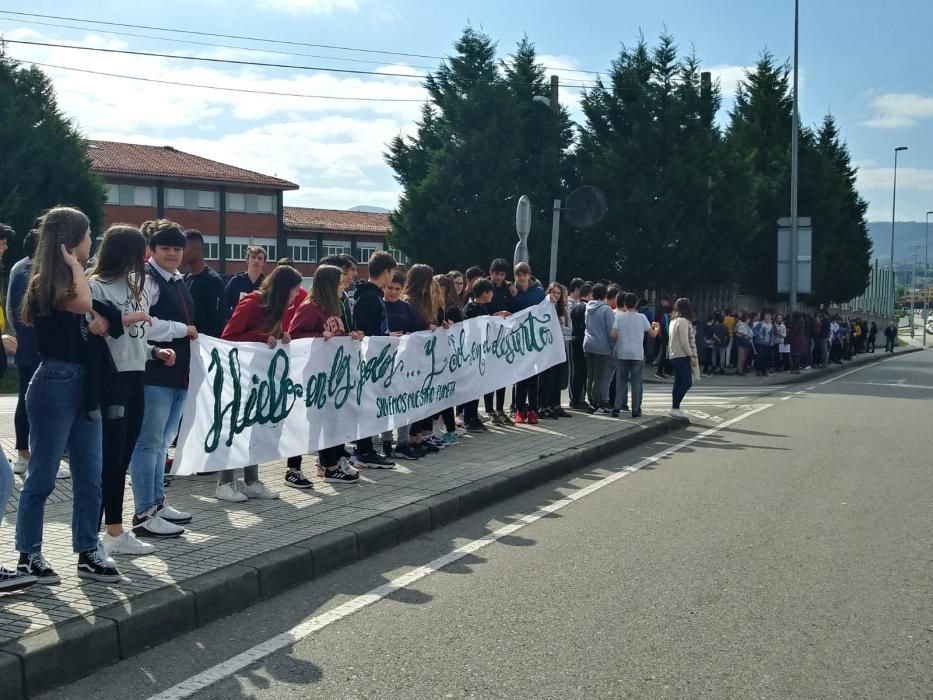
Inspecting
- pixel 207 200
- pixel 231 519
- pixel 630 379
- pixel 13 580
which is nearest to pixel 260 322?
pixel 231 519

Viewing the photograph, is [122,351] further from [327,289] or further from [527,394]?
[527,394]

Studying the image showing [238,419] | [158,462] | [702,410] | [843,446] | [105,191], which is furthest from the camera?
[105,191]

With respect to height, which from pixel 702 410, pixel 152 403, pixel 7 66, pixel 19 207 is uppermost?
pixel 7 66

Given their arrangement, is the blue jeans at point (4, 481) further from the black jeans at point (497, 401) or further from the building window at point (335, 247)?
the building window at point (335, 247)

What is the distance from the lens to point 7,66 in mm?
34062

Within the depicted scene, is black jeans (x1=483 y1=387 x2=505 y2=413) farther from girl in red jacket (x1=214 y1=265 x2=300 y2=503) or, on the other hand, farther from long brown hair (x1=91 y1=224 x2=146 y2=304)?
long brown hair (x1=91 y1=224 x2=146 y2=304)

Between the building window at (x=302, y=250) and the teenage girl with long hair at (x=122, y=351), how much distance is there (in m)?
68.8

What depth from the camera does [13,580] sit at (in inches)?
197

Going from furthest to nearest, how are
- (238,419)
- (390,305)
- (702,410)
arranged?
(702,410)
(390,305)
(238,419)

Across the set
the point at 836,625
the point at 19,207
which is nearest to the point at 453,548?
the point at 836,625

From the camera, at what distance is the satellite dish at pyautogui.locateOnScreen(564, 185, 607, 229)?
17688 millimetres

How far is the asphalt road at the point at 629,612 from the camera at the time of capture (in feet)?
14.2

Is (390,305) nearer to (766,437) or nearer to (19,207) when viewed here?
(766,437)

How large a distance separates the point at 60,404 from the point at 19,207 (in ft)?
101
